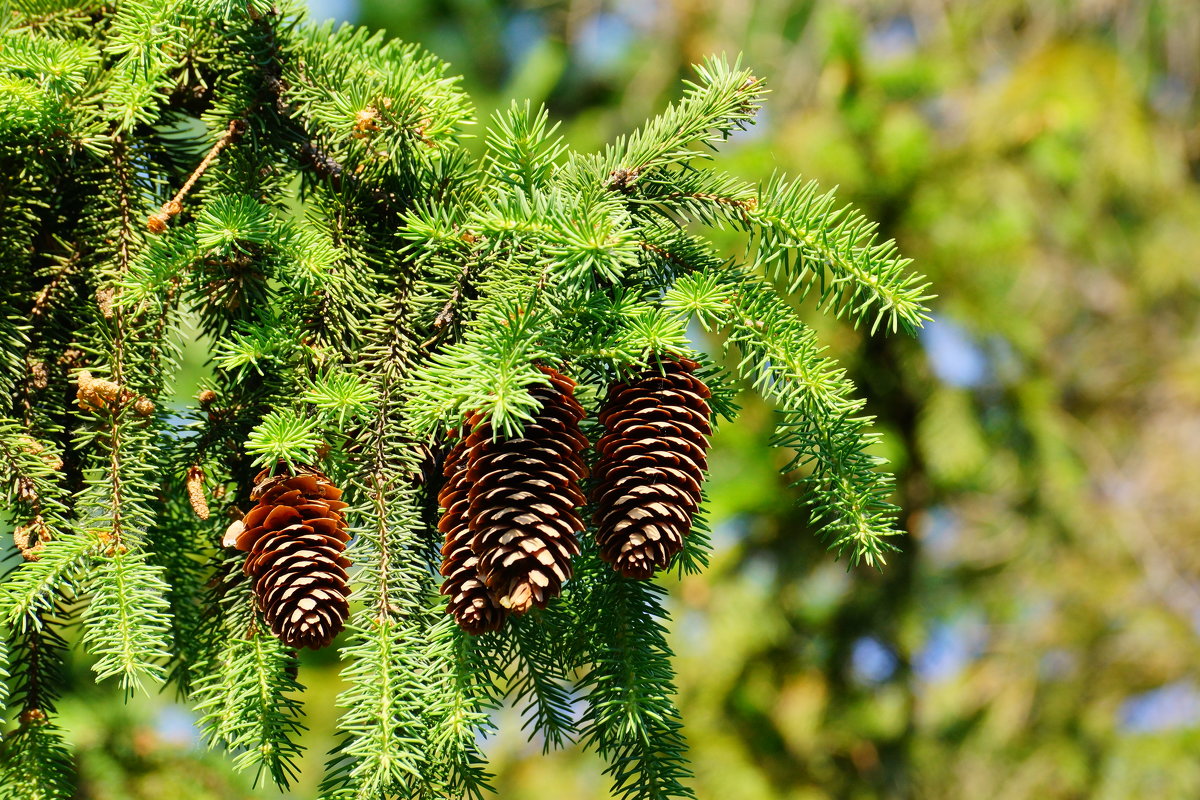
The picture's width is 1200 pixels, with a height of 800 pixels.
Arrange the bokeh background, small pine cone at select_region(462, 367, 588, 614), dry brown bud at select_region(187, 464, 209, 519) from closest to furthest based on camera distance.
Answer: small pine cone at select_region(462, 367, 588, 614) → dry brown bud at select_region(187, 464, 209, 519) → the bokeh background

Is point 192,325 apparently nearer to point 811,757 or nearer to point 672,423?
point 672,423

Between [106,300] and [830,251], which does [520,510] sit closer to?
[830,251]

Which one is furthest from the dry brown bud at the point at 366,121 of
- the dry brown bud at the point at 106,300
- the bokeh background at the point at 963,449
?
the bokeh background at the point at 963,449

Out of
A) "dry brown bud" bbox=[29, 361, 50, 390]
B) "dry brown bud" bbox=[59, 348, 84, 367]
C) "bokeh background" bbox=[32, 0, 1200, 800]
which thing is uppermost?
"bokeh background" bbox=[32, 0, 1200, 800]

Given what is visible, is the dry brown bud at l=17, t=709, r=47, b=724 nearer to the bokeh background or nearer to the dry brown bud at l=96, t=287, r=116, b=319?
the dry brown bud at l=96, t=287, r=116, b=319

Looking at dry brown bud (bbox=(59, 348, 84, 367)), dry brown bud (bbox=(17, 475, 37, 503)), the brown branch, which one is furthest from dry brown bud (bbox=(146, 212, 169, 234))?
dry brown bud (bbox=(17, 475, 37, 503))

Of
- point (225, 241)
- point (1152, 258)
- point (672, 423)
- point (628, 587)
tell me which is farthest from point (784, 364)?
point (1152, 258)
